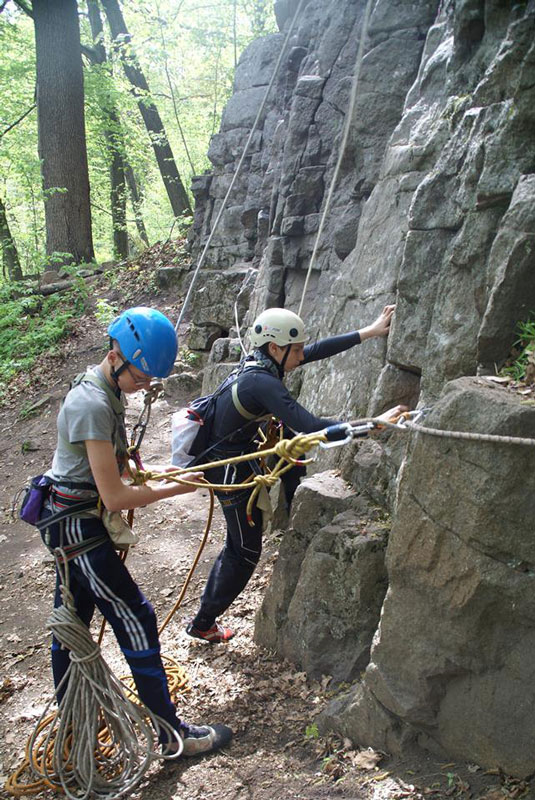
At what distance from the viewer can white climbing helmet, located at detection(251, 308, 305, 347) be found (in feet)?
13.7

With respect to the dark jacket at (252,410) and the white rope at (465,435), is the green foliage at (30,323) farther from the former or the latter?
the white rope at (465,435)

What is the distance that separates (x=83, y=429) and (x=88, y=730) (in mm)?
1789

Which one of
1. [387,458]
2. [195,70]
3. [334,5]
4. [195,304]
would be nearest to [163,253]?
[195,304]

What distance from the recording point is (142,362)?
10.3ft

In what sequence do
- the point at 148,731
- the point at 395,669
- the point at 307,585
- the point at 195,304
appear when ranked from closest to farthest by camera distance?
the point at 395,669
the point at 148,731
the point at 307,585
the point at 195,304

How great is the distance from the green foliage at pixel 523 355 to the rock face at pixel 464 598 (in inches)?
8.3

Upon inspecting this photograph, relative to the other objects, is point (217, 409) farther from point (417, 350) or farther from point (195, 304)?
point (195, 304)

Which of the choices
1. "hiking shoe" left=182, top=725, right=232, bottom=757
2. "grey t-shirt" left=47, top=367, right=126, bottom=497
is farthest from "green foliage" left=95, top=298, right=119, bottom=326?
"hiking shoe" left=182, top=725, right=232, bottom=757

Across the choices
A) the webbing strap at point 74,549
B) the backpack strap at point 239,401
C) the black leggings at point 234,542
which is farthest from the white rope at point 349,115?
the webbing strap at point 74,549

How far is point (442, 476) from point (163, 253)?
→ 462 inches

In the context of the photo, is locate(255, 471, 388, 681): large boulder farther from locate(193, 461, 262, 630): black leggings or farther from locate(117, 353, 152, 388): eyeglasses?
locate(117, 353, 152, 388): eyeglasses

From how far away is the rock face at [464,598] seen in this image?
8.71 feet

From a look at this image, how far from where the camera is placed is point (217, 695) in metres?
4.11

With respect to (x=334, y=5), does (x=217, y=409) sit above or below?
below
